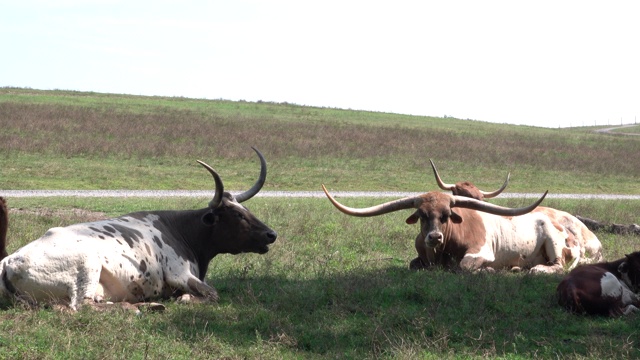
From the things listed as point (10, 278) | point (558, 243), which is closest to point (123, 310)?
point (10, 278)

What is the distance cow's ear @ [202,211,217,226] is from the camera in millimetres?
10571

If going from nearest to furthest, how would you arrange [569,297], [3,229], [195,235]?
1. [569,297]
2. [3,229]
3. [195,235]

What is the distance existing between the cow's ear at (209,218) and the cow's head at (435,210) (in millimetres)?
1494

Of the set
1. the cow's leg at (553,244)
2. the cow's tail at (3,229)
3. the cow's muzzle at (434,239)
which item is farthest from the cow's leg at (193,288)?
the cow's leg at (553,244)

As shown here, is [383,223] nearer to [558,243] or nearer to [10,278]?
[558,243]

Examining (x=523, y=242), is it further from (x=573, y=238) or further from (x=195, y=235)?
(x=195, y=235)

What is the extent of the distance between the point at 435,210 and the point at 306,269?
182 cm

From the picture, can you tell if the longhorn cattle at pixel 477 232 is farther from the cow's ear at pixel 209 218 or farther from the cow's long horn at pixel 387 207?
the cow's ear at pixel 209 218

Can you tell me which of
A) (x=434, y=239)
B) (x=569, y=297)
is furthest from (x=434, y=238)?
(x=569, y=297)

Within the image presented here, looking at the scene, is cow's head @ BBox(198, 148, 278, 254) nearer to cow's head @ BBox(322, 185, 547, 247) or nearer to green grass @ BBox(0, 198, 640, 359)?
green grass @ BBox(0, 198, 640, 359)

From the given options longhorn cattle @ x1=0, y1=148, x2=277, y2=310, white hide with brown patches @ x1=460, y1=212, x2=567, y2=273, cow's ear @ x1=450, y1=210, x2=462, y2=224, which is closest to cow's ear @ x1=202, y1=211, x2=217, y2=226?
longhorn cattle @ x1=0, y1=148, x2=277, y2=310

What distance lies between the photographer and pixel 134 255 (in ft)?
30.8

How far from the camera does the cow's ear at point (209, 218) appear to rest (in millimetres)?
10571

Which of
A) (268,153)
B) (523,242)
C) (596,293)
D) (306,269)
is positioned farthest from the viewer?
(268,153)
